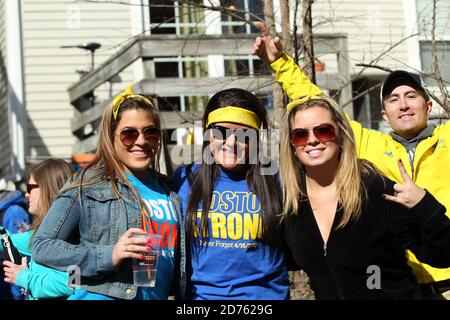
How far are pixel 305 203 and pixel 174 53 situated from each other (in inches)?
225

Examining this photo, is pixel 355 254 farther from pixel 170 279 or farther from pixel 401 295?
pixel 170 279

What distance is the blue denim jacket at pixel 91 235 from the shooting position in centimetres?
309

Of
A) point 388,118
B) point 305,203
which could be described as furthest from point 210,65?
point 305,203

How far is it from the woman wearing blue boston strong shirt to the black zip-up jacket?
0.26m

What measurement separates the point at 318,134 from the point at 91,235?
115cm

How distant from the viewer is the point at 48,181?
4629 millimetres

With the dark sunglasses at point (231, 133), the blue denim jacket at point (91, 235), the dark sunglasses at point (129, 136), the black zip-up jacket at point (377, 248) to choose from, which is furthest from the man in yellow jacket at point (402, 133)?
the blue denim jacket at point (91, 235)

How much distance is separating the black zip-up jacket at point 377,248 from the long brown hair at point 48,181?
2.11 metres

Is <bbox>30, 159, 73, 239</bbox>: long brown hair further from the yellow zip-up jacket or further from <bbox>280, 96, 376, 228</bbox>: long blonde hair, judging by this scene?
<bbox>280, 96, 376, 228</bbox>: long blonde hair

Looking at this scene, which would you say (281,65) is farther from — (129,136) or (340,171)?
(129,136)

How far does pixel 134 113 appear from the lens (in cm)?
344

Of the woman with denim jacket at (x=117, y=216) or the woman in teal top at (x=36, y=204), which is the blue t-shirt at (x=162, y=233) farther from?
the woman in teal top at (x=36, y=204)

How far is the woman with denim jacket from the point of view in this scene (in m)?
3.09

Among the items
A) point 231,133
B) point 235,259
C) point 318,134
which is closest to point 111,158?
point 231,133
